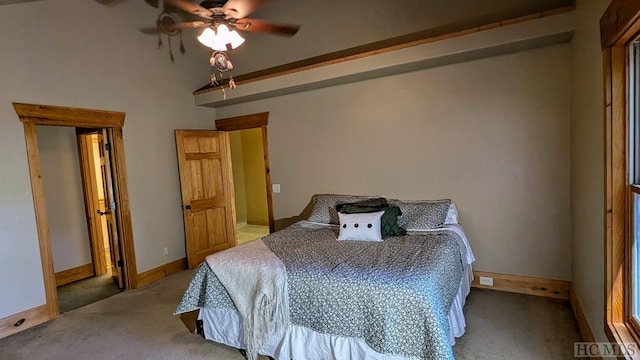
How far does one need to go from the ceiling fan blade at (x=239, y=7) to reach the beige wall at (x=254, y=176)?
15.9 ft

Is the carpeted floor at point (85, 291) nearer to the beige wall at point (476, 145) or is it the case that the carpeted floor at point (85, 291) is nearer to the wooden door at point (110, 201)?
the wooden door at point (110, 201)

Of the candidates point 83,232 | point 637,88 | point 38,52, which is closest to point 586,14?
point 637,88

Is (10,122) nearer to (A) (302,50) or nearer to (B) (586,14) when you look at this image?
(A) (302,50)

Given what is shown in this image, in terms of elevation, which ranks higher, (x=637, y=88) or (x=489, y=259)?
(x=637, y=88)

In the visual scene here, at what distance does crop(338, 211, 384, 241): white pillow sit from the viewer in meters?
3.10

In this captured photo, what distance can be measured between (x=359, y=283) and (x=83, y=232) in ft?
14.5

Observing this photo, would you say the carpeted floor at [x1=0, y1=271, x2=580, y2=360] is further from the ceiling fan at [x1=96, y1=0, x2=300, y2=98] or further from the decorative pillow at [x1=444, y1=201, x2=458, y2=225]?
the ceiling fan at [x1=96, y1=0, x2=300, y2=98]

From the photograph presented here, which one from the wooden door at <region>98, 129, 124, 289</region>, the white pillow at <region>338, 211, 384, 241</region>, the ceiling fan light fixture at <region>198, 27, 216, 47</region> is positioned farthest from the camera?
the wooden door at <region>98, 129, 124, 289</region>

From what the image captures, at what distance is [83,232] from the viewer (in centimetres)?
476

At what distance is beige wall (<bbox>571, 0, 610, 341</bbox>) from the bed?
832 mm

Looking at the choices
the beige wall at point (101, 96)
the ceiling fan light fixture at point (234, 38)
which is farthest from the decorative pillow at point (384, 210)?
the beige wall at point (101, 96)

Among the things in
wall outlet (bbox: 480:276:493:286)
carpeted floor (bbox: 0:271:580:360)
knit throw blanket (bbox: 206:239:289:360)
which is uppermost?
knit throw blanket (bbox: 206:239:289:360)
